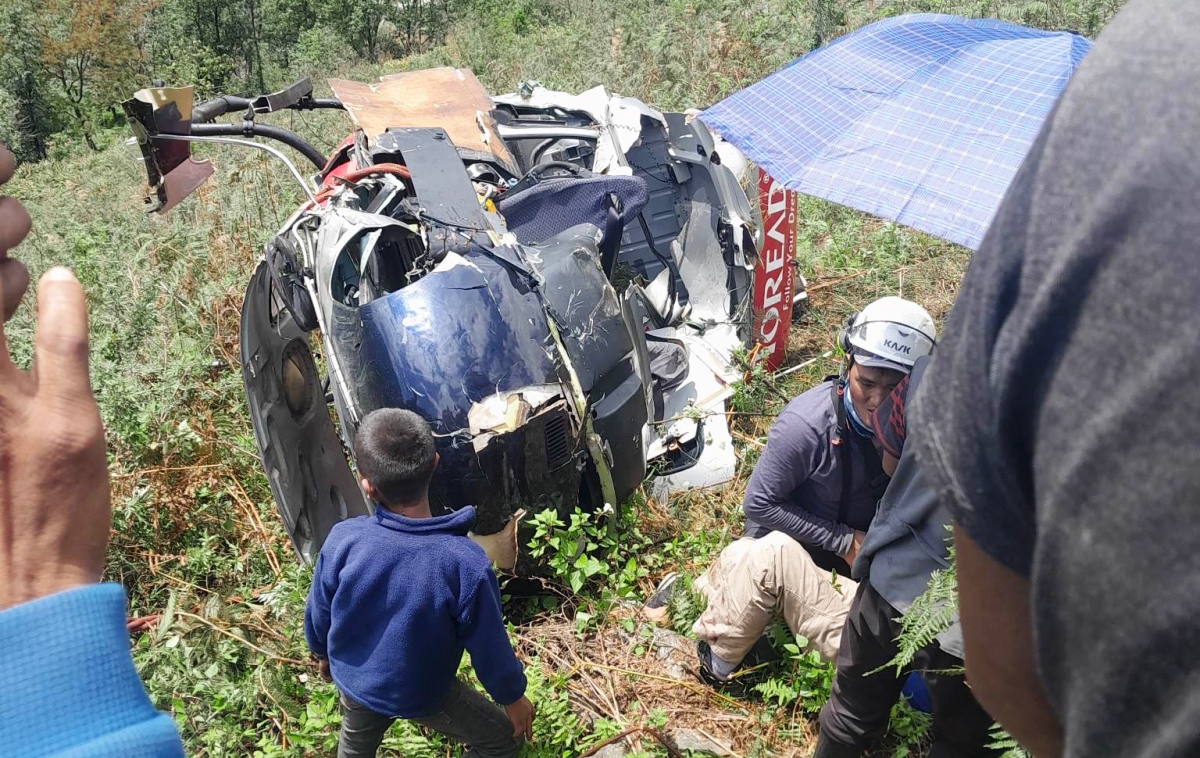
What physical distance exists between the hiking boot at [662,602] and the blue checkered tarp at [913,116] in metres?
1.85

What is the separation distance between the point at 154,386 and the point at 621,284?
10.0ft

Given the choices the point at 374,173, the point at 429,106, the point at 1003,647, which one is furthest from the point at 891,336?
the point at 429,106

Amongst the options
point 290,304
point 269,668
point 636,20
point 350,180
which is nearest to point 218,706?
point 269,668

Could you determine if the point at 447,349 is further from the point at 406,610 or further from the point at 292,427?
the point at 406,610

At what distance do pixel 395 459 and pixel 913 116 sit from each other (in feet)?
8.62

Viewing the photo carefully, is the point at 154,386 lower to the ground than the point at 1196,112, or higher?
lower

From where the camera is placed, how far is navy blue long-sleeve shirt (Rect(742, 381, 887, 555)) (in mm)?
3359

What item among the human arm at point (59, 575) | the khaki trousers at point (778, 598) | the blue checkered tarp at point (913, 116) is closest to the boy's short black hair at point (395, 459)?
the khaki trousers at point (778, 598)

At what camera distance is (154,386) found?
5.30m

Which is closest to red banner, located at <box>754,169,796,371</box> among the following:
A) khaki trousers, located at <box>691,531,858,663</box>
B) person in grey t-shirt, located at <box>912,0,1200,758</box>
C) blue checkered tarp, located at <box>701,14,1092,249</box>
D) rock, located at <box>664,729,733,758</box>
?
blue checkered tarp, located at <box>701,14,1092,249</box>

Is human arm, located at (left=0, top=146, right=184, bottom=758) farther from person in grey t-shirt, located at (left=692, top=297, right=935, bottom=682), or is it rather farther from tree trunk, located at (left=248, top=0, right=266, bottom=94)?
tree trunk, located at (left=248, top=0, right=266, bottom=94)

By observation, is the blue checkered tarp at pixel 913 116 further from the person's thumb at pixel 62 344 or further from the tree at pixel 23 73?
the tree at pixel 23 73

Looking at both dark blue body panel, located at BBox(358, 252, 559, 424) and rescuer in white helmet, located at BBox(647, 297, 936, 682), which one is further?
dark blue body panel, located at BBox(358, 252, 559, 424)

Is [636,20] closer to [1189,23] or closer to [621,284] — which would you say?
[621,284]
